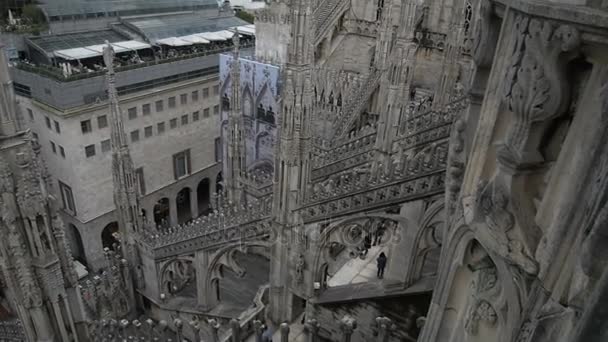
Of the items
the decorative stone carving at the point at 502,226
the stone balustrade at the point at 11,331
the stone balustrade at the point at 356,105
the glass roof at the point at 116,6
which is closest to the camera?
the decorative stone carving at the point at 502,226

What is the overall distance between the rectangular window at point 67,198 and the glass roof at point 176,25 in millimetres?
13728

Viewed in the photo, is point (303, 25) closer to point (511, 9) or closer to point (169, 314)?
point (511, 9)

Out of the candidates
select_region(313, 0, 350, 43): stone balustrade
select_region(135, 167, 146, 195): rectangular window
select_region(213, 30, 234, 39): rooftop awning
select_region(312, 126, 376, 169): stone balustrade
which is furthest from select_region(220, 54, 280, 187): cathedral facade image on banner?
select_region(213, 30, 234, 39): rooftop awning

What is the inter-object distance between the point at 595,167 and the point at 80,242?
32.6 meters

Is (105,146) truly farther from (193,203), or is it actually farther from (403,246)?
(403,246)

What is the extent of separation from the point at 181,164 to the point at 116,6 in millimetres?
14807

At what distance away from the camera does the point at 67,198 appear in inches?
1111

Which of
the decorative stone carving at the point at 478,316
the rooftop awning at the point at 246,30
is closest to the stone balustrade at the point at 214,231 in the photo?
the decorative stone carving at the point at 478,316

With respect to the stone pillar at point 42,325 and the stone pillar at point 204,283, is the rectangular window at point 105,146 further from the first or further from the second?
the stone pillar at point 42,325

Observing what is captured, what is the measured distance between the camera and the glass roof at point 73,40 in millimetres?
28906

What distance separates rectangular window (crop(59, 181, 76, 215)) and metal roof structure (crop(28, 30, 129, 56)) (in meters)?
8.93

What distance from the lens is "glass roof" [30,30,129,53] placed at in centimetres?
2891

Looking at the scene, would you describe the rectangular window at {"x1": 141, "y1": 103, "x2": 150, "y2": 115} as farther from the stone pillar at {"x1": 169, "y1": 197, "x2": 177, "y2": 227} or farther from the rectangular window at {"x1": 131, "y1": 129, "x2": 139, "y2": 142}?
the stone pillar at {"x1": 169, "y1": 197, "x2": 177, "y2": 227}

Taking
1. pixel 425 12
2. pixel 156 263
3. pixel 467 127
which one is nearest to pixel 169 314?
pixel 156 263
